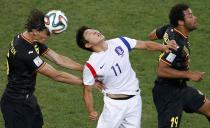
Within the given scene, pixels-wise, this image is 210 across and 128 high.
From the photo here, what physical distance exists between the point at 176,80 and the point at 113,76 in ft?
4.34

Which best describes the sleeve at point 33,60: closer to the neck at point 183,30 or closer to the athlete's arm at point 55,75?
the athlete's arm at point 55,75

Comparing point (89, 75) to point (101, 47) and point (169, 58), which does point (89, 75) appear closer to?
point (101, 47)

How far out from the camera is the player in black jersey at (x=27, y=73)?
440 inches

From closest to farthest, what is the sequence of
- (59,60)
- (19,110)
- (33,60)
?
(33,60)
(19,110)
(59,60)

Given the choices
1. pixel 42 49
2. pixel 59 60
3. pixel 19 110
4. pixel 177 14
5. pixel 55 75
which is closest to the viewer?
pixel 55 75

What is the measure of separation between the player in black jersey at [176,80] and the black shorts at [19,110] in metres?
2.26

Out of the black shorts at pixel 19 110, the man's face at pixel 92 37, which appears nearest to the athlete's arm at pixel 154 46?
the man's face at pixel 92 37

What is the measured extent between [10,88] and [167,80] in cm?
277

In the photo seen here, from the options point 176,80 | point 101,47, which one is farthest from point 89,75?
point 176,80

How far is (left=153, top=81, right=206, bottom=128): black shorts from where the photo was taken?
474 inches

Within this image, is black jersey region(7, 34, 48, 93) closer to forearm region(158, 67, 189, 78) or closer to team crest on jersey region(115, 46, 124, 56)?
team crest on jersey region(115, 46, 124, 56)

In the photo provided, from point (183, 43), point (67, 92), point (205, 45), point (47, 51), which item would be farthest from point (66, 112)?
point (205, 45)

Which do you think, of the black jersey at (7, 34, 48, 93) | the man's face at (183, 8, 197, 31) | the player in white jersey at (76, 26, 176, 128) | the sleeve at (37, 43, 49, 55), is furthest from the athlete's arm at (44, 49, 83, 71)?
the man's face at (183, 8, 197, 31)

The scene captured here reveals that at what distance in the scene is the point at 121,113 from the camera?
11484mm
